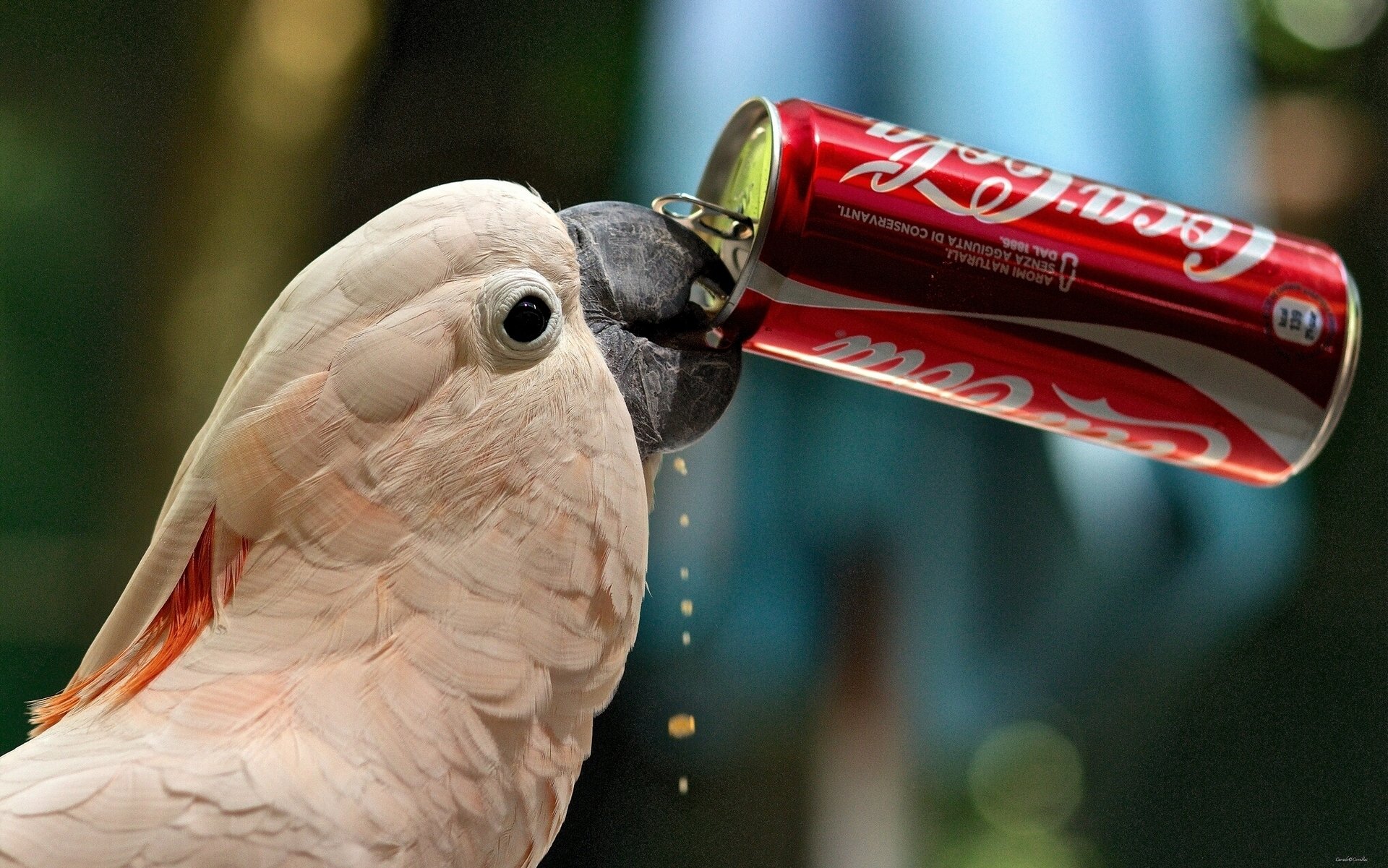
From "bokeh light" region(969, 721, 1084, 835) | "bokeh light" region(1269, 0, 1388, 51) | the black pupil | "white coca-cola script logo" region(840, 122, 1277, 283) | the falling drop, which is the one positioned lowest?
"bokeh light" region(969, 721, 1084, 835)

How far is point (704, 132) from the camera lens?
136cm

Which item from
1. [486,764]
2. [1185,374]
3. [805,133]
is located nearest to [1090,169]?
[1185,374]

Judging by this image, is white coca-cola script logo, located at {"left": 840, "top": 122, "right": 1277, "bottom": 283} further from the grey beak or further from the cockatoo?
the cockatoo

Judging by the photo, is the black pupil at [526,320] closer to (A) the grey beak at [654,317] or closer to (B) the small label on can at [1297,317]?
(A) the grey beak at [654,317]

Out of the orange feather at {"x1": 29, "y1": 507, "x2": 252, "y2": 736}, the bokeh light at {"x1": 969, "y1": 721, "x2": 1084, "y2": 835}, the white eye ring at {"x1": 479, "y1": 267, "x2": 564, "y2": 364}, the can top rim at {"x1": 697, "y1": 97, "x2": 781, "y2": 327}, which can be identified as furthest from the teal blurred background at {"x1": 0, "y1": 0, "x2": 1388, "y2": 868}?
the white eye ring at {"x1": 479, "y1": 267, "x2": 564, "y2": 364}

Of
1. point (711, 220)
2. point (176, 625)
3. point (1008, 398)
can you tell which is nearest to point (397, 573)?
point (176, 625)

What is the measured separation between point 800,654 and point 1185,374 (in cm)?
61

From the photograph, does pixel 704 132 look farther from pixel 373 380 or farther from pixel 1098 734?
pixel 1098 734

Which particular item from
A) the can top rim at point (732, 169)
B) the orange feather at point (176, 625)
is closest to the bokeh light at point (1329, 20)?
the can top rim at point (732, 169)

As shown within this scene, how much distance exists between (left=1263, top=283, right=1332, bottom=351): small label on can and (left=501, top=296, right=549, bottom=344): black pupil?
76cm

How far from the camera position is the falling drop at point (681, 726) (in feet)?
4.19

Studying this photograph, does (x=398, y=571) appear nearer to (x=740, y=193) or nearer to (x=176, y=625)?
(x=176, y=625)

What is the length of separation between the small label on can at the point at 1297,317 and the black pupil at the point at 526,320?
29.9 inches

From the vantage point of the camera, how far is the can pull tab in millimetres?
943
